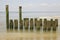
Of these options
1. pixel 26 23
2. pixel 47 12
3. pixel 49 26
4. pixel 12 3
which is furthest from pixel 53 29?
pixel 47 12

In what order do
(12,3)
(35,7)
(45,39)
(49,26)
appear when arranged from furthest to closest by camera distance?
(35,7) < (12,3) < (49,26) < (45,39)

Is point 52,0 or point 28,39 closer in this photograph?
point 28,39

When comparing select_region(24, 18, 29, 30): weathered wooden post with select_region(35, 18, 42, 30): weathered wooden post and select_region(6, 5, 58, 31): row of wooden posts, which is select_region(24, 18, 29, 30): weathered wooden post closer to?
select_region(6, 5, 58, 31): row of wooden posts

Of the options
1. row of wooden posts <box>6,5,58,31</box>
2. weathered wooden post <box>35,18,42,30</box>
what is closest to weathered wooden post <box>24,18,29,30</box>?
row of wooden posts <box>6,5,58,31</box>

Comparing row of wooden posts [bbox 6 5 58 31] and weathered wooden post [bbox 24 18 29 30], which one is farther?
weathered wooden post [bbox 24 18 29 30]

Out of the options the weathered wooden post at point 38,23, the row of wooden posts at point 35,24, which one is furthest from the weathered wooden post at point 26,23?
the weathered wooden post at point 38,23

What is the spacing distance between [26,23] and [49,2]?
840 cm

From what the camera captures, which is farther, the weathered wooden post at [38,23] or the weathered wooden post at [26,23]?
the weathered wooden post at [26,23]

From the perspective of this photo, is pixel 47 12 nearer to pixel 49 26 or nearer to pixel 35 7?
pixel 35 7

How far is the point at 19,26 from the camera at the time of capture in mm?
9805

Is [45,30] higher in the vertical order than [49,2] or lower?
lower

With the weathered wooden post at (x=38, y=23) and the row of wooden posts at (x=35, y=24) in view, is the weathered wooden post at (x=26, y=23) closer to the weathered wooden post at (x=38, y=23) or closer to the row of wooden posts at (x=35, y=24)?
the row of wooden posts at (x=35, y=24)

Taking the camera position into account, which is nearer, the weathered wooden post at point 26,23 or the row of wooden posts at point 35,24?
the row of wooden posts at point 35,24

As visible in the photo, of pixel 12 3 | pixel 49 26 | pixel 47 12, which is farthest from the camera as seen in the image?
pixel 47 12
